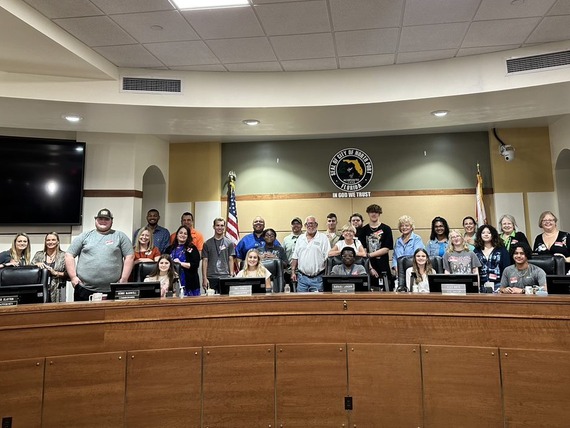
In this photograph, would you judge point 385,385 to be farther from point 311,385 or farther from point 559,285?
point 559,285

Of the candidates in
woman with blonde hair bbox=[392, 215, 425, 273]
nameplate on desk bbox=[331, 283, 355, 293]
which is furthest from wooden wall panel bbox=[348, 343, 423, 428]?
woman with blonde hair bbox=[392, 215, 425, 273]

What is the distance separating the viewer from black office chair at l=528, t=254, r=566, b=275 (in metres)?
3.47

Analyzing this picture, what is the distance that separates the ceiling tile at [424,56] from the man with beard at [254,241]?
242cm

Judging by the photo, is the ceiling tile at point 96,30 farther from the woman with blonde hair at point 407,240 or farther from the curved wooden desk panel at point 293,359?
the woman with blonde hair at point 407,240

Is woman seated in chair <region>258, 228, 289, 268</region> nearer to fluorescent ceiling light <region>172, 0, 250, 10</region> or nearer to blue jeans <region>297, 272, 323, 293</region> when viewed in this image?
blue jeans <region>297, 272, 323, 293</region>

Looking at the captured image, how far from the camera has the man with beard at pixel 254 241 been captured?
5.13 m

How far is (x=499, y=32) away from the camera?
363cm

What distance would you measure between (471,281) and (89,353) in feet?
7.54

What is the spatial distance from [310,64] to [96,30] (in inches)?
78.9

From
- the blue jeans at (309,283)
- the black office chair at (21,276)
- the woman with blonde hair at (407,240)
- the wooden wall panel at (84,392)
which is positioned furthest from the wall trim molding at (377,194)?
the wooden wall panel at (84,392)

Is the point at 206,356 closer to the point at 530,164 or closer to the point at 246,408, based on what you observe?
the point at 246,408

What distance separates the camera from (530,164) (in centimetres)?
592

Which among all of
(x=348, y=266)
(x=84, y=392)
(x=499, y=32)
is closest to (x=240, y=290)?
(x=84, y=392)

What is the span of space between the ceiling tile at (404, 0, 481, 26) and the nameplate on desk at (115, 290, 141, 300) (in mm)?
2913
